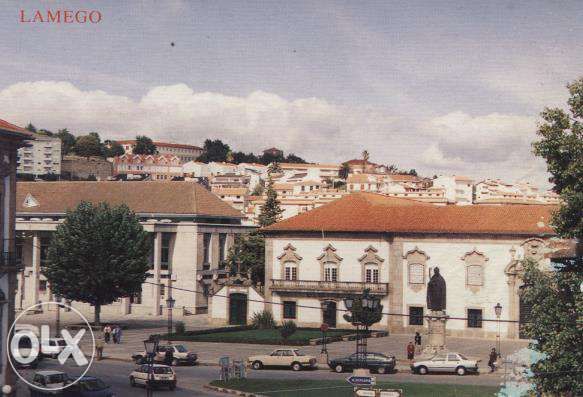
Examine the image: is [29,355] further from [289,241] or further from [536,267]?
[289,241]

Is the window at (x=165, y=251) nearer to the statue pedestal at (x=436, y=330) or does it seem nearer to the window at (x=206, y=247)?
the window at (x=206, y=247)

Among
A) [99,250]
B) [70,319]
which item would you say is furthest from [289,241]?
[70,319]

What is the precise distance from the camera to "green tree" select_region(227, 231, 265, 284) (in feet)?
286

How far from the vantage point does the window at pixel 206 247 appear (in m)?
89.9

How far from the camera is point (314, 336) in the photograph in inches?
2576

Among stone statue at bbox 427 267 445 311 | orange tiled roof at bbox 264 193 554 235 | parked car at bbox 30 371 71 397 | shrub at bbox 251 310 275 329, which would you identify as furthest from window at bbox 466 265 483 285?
parked car at bbox 30 371 71 397

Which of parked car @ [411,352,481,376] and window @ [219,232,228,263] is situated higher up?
window @ [219,232,228,263]

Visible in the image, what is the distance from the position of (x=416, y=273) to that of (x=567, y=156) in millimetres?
37633

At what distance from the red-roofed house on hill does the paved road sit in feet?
53.6

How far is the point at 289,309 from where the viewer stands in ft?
242

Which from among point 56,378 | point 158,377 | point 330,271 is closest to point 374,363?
point 158,377

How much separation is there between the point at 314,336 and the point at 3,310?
3183 cm

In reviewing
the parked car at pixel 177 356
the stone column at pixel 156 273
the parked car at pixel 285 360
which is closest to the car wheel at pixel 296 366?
the parked car at pixel 285 360

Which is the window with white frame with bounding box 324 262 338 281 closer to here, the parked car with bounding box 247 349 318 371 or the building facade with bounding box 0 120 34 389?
the parked car with bounding box 247 349 318 371
